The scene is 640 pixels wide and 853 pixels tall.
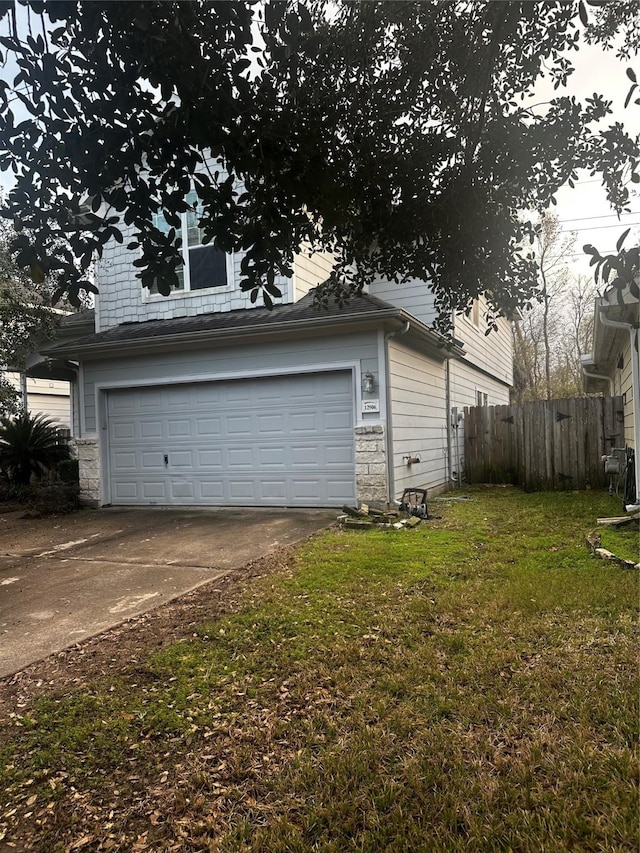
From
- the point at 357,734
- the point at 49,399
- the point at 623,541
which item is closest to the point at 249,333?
the point at 623,541

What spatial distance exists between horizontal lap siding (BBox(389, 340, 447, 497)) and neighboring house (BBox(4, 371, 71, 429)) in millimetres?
12649

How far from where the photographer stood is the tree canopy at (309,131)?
2275 mm

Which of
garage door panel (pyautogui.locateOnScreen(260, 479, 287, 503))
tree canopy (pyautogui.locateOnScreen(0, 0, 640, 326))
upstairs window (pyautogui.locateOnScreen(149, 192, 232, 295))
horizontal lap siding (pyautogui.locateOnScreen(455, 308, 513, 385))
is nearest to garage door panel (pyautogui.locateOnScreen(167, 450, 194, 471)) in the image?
garage door panel (pyautogui.locateOnScreen(260, 479, 287, 503))

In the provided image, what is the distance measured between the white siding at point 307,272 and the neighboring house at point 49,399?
37.5ft

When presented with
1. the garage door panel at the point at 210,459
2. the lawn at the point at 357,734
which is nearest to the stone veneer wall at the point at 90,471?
the garage door panel at the point at 210,459

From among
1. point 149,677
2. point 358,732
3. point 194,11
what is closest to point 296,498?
point 149,677

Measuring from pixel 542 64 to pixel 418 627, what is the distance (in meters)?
3.75

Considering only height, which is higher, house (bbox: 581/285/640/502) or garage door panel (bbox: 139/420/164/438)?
house (bbox: 581/285/640/502)

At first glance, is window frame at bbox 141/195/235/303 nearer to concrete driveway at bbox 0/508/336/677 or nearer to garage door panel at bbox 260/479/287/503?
garage door panel at bbox 260/479/287/503

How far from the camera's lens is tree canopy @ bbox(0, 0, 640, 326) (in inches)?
89.6

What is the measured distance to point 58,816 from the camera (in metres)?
2.02

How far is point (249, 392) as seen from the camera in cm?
902

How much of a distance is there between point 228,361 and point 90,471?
3.40 metres

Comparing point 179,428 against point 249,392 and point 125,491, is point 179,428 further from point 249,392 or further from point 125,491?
point 125,491
